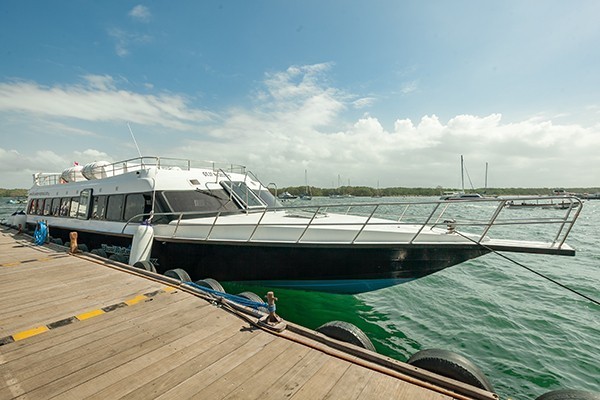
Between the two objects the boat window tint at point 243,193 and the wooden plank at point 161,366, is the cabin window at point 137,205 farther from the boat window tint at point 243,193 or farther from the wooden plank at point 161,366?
the wooden plank at point 161,366

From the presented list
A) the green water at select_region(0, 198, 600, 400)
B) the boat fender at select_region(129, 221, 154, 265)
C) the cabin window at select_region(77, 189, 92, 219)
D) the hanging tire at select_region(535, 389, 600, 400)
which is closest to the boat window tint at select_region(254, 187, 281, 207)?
the green water at select_region(0, 198, 600, 400)

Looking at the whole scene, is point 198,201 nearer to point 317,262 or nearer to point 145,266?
point 145,266

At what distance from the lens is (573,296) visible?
25.7ft

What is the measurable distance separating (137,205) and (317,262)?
17.6ft

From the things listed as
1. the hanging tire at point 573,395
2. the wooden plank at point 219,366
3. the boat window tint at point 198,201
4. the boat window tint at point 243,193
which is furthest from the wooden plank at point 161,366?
the boat window tint at point 243,193

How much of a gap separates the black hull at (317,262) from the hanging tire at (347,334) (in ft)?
7.53

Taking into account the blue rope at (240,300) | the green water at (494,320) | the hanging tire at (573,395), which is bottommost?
the green water at (494,320)

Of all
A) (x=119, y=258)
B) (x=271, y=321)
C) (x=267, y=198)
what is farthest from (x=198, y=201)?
(x=271, y=321)

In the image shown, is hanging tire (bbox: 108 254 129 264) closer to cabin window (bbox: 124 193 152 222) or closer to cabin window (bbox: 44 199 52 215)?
cabin window (bbox: 124 193 152 222)

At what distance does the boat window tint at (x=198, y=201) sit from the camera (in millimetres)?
7844

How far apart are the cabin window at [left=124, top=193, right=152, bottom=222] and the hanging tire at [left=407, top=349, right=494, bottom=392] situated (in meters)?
7.11

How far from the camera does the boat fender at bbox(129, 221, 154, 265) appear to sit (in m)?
7.21

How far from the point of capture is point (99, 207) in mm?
9688

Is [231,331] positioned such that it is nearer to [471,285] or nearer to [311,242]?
[311,242]
